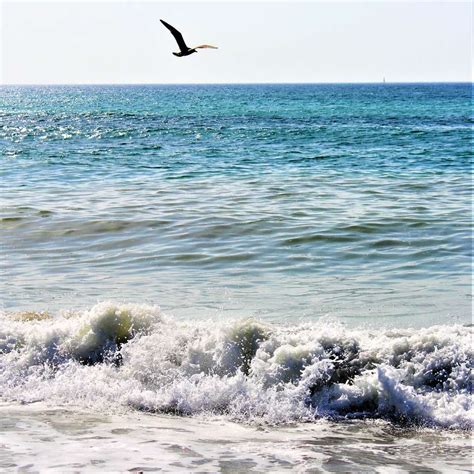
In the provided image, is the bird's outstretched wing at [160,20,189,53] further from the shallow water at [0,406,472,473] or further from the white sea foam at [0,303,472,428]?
the shallow water at [0,406,472,473]

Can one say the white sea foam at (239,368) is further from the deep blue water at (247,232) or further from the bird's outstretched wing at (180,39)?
Answer: the bird's outstretched wing at (180,39)

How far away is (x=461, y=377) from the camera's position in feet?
26.1

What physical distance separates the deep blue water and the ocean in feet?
0.19

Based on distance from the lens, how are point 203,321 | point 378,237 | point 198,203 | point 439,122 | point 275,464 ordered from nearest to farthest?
point 275,464, point 203,321, point 378,237, point 198,203, point 439,122

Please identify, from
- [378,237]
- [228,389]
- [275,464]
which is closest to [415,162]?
[378,237]

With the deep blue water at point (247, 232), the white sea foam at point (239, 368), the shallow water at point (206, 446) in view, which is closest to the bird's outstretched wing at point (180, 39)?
the white sea foam at point (239, 368)

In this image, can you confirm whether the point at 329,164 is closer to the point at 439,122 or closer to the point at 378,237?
the point at 378,237

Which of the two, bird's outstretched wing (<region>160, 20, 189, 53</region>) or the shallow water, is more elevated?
bird's outstretched wing (<region>160, 20, 189, 53</region>)

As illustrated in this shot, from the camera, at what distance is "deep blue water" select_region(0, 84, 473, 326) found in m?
10.9

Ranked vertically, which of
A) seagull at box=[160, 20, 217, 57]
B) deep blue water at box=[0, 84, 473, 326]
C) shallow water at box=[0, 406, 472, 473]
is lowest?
shallow water at box=[0, 406, 472, 473]

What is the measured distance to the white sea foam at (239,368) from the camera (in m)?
7.69

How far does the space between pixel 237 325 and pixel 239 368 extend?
2.14 feet

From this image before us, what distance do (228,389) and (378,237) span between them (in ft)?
22.2

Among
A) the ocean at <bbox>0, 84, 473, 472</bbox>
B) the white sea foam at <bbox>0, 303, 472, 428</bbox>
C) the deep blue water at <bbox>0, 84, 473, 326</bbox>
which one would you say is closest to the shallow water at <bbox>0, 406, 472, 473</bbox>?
the ocean at <bbox>0, 84, 473, 472</bbox>
